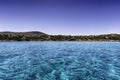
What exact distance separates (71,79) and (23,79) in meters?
2.71

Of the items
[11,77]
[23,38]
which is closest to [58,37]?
[23,38]

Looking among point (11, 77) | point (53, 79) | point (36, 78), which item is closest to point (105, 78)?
point (53, 79)

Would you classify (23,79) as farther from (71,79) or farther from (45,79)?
(71,79)

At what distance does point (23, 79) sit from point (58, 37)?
116 metres

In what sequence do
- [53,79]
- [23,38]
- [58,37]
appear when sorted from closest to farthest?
1. [53,79]
2. [23,38]
3. [58,37]

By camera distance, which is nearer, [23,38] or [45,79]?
[45,79]

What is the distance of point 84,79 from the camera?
8.81 m

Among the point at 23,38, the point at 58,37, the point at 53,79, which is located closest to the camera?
the point at 53,79

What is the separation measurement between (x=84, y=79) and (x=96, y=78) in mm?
798

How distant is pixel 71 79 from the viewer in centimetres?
884

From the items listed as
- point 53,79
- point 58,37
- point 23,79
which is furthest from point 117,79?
point 58,37

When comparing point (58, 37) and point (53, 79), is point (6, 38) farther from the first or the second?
point (53, 79)

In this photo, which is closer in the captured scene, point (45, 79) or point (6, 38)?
point (45, 79)

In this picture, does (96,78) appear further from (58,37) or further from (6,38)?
(58,37)
